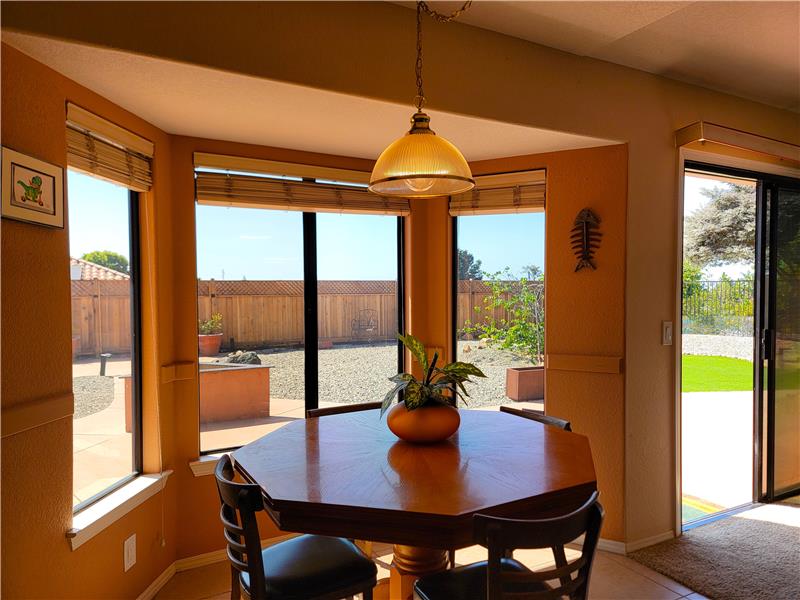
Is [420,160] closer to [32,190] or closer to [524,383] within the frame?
[32,190]

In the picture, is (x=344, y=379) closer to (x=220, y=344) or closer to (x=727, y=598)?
(x=220, y=344)

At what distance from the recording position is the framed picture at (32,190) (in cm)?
161

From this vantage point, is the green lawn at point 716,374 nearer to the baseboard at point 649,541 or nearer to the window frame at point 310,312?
the baseboard at point 649,541

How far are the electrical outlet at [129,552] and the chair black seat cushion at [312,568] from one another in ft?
2.87

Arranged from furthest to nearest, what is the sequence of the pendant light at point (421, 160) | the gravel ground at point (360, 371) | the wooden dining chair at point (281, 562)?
1. the gravel ground at point (360, 371)
2. the pendant light at point (421, 160)
3. the wooden dining chair at point (281, 562)

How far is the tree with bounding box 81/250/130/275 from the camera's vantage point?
7.20 feet

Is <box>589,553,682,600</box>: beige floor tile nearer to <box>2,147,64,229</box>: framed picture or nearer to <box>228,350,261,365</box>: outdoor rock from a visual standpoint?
<box>228,350,261,365</box>: outdoor rock

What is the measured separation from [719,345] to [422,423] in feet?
8.45

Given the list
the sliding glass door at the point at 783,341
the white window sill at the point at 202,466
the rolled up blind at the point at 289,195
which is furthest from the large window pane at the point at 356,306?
the sliding glass door at the point at 783,341

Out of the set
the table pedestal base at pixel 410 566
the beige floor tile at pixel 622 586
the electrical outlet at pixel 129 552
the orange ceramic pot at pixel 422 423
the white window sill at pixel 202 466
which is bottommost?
the beige floor tile at pixel 622 586

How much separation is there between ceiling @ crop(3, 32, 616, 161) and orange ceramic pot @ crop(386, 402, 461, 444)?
1286mm

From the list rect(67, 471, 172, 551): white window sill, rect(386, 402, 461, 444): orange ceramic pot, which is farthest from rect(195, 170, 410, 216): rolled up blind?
rect(386, 402, 461, 444): orange ceramic pot

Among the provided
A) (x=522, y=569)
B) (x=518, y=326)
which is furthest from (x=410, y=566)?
(x=518, y=326)

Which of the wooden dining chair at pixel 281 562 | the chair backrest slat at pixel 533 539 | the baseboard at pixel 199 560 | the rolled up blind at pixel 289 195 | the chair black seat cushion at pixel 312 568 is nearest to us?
the chair backrest slat at pixel 533 539
